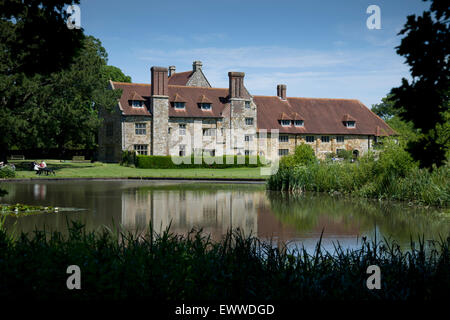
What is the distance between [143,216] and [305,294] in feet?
34.8

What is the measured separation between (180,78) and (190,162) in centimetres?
1846

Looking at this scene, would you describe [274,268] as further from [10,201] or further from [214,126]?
[214,126]

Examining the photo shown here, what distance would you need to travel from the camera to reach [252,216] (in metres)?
16.2

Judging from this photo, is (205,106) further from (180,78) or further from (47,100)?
(47,100)

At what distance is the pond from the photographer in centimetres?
1278

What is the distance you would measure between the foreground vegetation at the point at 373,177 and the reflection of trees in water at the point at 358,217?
1.03 metres

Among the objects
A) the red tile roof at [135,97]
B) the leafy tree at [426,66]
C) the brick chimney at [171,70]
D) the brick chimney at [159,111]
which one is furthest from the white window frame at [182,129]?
the leafy tree at [426,66]

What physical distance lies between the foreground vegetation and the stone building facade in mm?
27538

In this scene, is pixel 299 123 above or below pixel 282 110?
below

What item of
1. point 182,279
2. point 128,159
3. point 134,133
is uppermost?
point 134,133

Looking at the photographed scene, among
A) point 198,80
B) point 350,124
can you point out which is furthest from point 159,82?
point 350,124

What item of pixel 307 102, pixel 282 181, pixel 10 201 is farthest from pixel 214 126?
pixel 10 201

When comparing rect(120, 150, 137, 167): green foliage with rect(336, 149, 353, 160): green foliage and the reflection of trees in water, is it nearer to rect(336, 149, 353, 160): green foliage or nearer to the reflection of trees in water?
rect(336, 149, 353, 160): green foliage

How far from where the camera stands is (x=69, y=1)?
7.05 m
